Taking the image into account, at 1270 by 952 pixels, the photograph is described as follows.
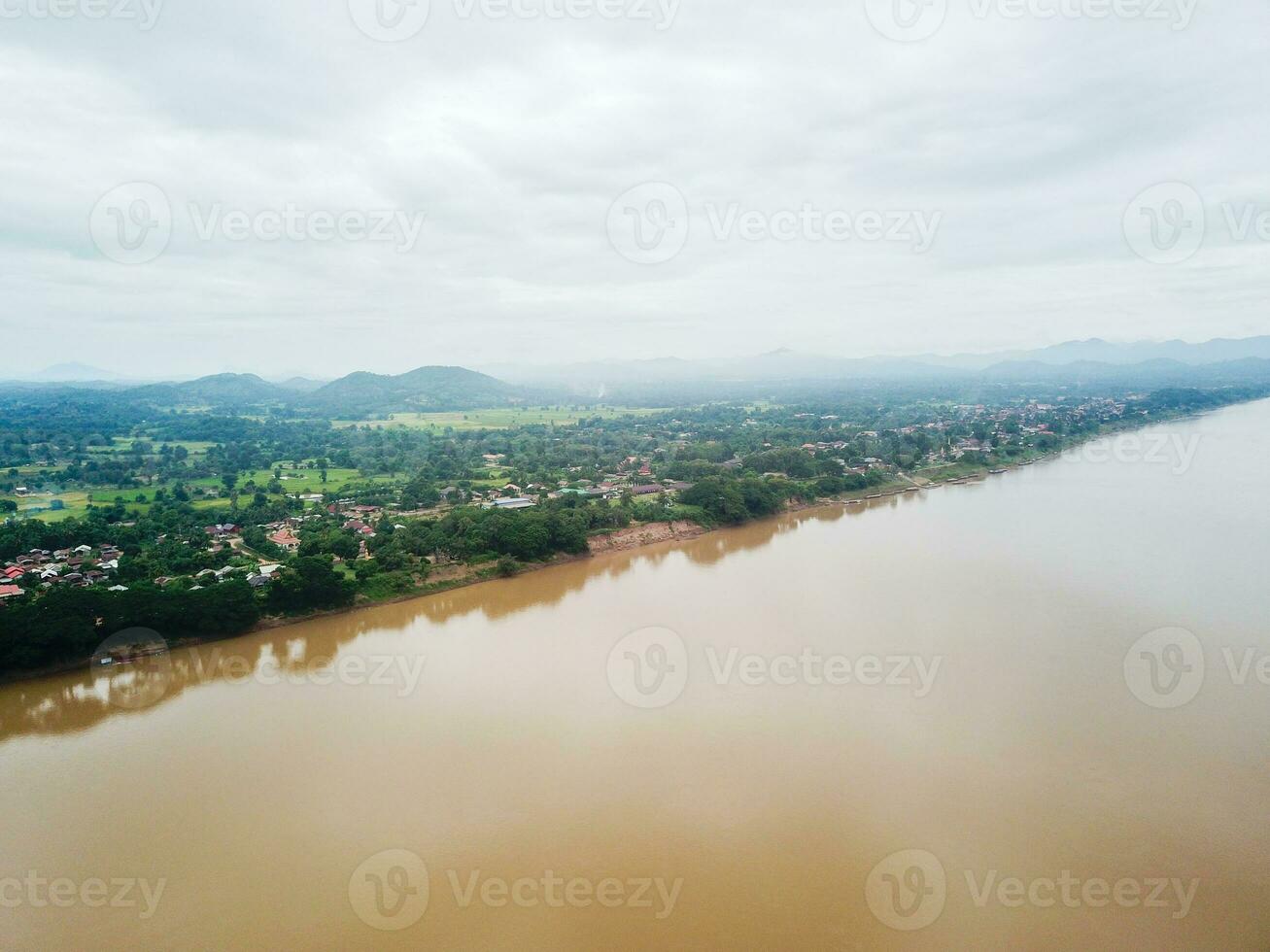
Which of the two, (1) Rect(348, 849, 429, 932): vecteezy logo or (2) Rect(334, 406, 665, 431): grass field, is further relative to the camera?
(2) Rect(334, 406, 665, 431): grass field

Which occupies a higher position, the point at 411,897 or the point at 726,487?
the point at 726,487

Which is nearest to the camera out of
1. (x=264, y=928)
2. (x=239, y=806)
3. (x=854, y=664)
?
(x=264, y=928)

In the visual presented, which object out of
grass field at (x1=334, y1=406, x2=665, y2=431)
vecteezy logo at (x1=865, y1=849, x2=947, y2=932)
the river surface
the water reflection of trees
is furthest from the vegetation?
vecteezy logo at (x1=865, y1=849, x2=947, y2=932)

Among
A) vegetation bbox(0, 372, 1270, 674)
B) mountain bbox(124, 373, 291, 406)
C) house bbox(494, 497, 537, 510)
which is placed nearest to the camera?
vegetation bbox(0, 372, 1270, 674)

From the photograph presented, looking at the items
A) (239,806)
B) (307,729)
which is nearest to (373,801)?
(239,806)

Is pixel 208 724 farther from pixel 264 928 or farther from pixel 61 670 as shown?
pixel 264 928

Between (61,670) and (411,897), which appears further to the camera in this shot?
(61,670)

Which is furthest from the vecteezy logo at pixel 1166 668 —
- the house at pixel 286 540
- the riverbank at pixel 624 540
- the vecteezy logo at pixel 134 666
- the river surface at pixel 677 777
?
the house at pixel 286 540

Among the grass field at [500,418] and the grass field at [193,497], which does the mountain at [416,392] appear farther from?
the grass field at [193,497]

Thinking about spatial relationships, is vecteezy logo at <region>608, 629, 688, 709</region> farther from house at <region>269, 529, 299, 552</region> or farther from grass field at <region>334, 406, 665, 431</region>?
grass field at <region>334, 406, 665, 431</region>
